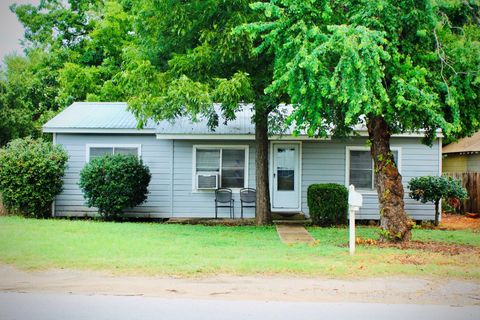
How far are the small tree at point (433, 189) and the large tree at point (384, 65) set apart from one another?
5.26 metres

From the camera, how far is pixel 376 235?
14711 mm

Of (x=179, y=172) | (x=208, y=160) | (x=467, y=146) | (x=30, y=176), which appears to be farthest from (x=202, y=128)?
(x=467, y=146)

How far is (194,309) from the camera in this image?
6.60 m

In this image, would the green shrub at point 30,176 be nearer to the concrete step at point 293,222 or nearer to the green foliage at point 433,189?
the concrete step at point 293,222

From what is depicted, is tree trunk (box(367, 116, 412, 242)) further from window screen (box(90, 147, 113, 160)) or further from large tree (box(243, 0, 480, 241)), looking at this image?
window screen (box(90, 147, 113, 160))

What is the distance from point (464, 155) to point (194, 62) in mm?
20432

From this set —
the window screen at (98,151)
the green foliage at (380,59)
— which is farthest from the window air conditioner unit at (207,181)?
the green foliage at (380,59)

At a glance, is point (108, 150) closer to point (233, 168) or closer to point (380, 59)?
point (233, 168)

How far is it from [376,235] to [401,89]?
5.11 m

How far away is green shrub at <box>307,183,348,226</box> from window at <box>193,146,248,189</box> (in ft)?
10.1

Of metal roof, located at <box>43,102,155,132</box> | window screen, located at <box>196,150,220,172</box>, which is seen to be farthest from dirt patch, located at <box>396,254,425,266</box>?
metal roof, located at <box>43,102,155,132</box>

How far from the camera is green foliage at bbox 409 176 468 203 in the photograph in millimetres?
17672

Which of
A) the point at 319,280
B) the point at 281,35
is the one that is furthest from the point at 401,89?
the point at 319,280

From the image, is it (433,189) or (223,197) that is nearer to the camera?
(433,189)
